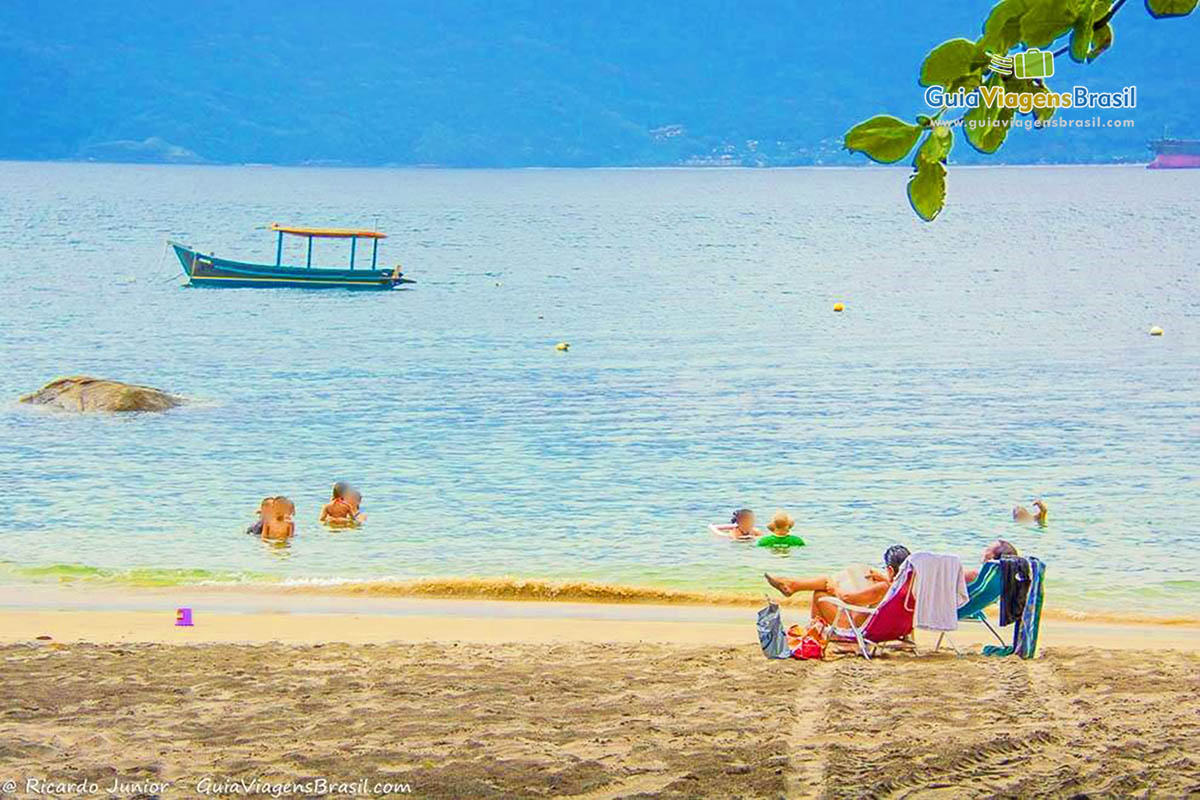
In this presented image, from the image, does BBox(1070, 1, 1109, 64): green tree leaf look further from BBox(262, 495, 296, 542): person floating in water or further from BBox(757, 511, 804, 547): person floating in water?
BBox(262, 495, 296, 542): person floating in water

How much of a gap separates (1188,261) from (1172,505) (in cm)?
7759

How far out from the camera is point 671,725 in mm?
9711

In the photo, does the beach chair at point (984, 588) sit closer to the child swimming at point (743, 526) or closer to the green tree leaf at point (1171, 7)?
the child swimming at point (743, 526)

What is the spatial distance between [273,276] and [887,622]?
5555 cm

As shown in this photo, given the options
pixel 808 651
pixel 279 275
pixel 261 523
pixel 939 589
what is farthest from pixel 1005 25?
pixel 279 275

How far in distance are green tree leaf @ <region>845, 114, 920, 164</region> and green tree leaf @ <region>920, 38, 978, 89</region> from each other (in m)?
0.07

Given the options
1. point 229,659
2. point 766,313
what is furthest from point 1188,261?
point 229,659

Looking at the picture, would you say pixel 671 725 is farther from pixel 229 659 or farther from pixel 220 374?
pixel 220 374

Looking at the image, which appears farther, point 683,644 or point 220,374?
point 220,374

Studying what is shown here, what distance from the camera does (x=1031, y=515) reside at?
70.5ft

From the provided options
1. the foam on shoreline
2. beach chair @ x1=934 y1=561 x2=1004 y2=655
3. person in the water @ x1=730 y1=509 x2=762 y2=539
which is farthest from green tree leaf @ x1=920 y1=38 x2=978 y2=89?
person in the water @ x1=730 y1=509 x2=762 y2=539

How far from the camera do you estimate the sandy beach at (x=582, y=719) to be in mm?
8500

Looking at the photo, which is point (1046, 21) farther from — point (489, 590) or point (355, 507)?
point (355, 507)

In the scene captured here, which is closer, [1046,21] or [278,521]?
[1046,21]
